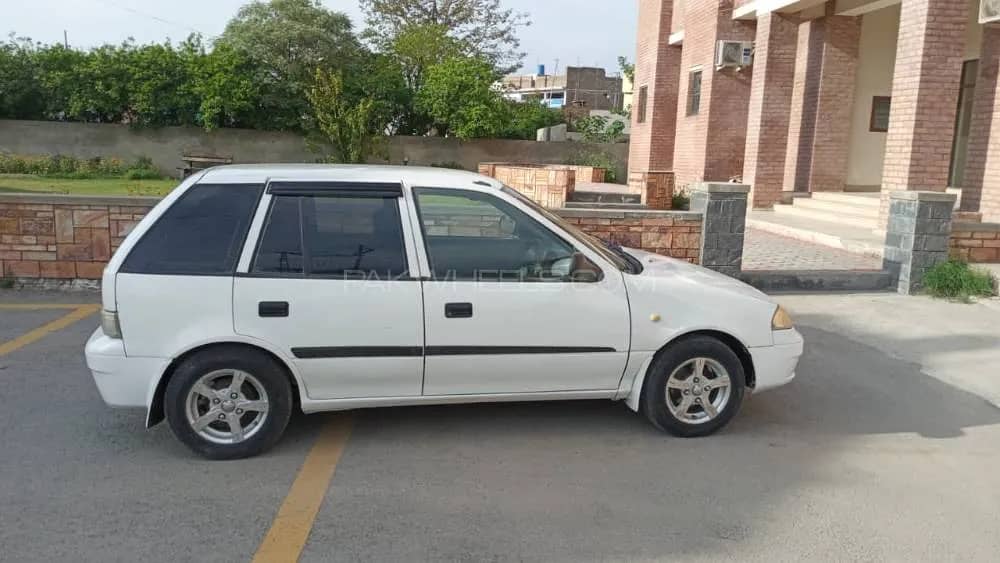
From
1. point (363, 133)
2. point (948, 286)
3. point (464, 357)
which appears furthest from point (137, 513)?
point (363, 133)

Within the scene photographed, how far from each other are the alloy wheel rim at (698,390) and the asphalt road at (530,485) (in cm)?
17

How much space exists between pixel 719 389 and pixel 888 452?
3.45 ft

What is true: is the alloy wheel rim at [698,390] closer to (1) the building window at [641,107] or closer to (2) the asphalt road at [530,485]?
(2) the asphalt road at [530,485]

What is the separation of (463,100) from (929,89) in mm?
18183

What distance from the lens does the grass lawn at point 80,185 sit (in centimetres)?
1828

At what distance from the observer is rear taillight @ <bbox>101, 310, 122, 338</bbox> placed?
13.6 ft

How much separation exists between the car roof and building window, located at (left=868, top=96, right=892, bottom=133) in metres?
14.3

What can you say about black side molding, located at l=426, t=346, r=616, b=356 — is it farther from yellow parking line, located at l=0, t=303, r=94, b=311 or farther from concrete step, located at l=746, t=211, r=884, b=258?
concrete step, located at l=746, t=211, r=884, b=258

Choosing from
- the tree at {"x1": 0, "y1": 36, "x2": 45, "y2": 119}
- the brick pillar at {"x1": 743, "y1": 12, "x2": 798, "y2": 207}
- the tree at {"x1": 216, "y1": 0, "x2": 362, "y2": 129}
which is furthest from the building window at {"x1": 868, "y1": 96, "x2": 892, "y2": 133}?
the tree at {"x1": 0, "y1": 36, "x2": 45, "y2": 119}

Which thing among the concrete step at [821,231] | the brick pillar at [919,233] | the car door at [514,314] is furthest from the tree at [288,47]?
the car door at [514,314]

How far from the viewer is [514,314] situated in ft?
14.5

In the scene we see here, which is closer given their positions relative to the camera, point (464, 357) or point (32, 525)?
point (32, 525)

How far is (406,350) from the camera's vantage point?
4.33 m

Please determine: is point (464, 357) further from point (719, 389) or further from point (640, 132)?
point (640, 132)
